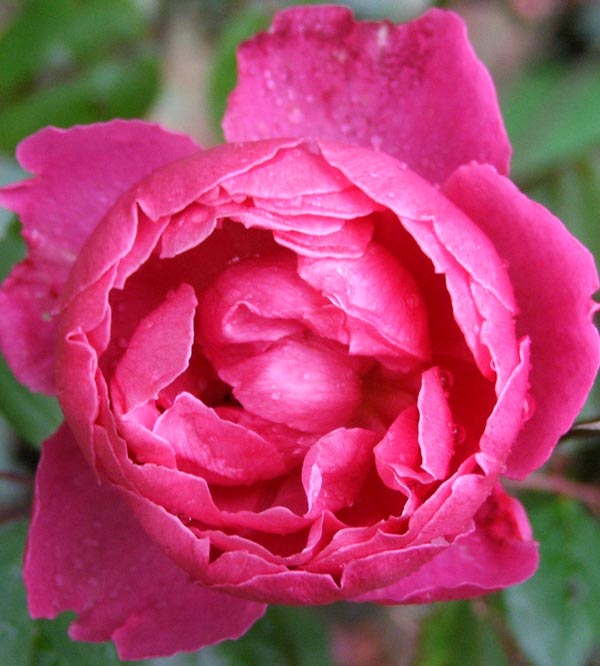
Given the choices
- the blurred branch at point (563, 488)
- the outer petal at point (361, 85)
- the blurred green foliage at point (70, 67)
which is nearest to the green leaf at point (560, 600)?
the blurred branch at point (563, 488)

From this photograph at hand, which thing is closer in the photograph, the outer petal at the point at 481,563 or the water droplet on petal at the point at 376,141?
the outer petal at the point at 481,563

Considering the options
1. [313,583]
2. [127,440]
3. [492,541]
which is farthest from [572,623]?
[127,440]

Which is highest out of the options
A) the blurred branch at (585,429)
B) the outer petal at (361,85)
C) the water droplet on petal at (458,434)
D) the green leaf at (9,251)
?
the outer petal at (361,85)

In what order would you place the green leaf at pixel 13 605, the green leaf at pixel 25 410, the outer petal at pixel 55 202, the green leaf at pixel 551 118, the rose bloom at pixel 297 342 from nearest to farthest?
1. the rose bloom at pixel 297 342
2. the outer petal at pixel 55 202
3. the green leaf at pixel 13 605
4. the green leaf at pixel 25 410
5. the green leaf at pixel 551 118

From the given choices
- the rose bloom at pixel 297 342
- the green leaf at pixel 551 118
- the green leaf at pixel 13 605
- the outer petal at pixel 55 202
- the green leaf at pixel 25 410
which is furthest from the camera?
the green leaf at pixel 551 118

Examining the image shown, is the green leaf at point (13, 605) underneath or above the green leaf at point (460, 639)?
above

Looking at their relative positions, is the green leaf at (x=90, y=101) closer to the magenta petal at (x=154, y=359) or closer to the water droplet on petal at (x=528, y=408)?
the magenta petal at (x=154, y=359)

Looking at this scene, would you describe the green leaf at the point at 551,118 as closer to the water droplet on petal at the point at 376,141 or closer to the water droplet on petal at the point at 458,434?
the water droplet on petal at the point at 376,141
